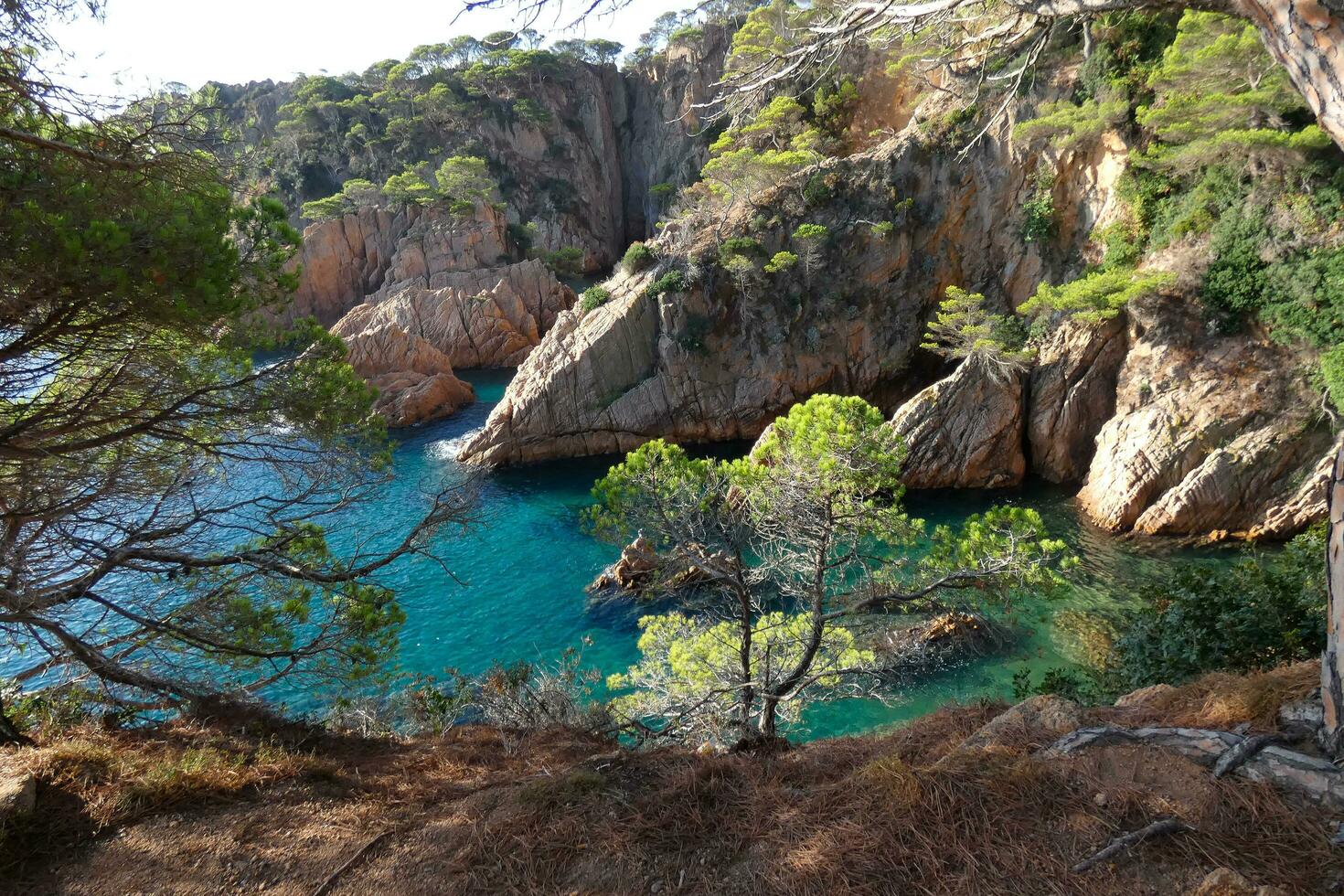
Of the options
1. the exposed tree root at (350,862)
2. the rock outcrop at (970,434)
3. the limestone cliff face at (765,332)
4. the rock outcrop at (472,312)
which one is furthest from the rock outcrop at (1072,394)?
the rock outcrop at (472,312)

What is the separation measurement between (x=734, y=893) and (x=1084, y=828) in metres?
1.51

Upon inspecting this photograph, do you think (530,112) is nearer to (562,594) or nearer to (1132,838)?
(562,594)

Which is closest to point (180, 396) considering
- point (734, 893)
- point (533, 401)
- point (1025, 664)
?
point (734, 893)

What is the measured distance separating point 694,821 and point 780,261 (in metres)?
18.0

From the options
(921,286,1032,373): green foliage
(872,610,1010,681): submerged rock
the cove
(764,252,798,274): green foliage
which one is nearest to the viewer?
the cove

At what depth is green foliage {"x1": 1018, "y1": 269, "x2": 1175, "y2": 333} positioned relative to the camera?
13922 millimetres

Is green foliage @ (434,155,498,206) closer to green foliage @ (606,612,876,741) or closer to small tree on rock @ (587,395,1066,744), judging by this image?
green foliage @ (606,612,876,741)

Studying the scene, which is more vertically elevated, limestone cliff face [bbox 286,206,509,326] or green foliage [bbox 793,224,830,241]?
limestone cliff face [bbox 286,206,509,326]

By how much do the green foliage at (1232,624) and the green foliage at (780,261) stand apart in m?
14.4

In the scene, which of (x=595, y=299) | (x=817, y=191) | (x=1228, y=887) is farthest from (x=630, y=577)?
(x=817, y=191)

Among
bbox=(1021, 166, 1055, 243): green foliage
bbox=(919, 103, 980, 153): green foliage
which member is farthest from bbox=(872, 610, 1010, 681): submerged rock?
bbox=(919, 103, 980, 153): green foliage

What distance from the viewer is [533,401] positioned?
20266mm

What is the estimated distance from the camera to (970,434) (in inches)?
632

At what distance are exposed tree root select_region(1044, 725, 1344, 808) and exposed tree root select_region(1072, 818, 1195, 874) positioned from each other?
1.40 ft
